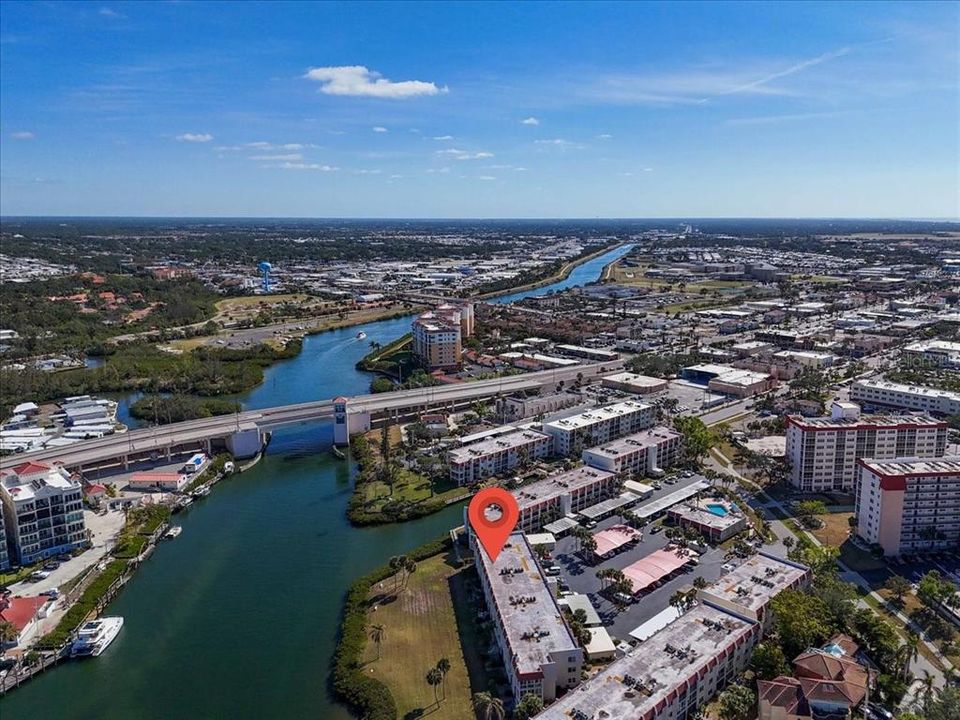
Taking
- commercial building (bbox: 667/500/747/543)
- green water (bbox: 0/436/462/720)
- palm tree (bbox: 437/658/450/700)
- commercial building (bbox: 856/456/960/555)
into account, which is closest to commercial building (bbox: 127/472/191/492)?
green water (bbox: 0/436/462/720)

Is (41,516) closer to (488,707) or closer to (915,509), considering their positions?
(488,707)

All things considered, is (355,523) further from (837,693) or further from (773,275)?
Result: (773,275)

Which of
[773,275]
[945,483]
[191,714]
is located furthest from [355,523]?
[773,275]

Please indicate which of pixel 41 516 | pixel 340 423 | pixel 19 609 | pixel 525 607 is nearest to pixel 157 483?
pixel 41 516

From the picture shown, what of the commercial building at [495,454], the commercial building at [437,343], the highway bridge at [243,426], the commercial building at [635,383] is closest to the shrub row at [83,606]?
the highway bridge at [243,426]

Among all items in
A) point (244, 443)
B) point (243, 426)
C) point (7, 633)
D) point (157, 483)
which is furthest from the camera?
point (243, 426)

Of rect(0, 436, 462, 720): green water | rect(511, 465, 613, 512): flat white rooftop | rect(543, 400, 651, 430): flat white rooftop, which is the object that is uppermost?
rect(543, 400, 651, 430): flat white rooftop

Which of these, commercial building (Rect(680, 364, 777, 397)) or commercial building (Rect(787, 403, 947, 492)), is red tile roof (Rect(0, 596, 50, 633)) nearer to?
commercial building (Rect(787, 403, 947, 492))
